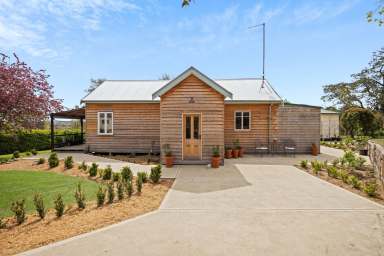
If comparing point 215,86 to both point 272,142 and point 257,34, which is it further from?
point 257,34

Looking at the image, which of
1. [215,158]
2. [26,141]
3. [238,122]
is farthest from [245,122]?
[26,141]

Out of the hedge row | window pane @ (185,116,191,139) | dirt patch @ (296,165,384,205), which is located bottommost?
dirt patch @ (296,165,384,205)

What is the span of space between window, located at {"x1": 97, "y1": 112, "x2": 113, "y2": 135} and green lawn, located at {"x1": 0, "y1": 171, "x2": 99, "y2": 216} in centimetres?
609

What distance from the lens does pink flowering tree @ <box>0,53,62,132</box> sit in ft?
36.3

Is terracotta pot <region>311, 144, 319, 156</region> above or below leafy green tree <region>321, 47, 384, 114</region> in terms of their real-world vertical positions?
below

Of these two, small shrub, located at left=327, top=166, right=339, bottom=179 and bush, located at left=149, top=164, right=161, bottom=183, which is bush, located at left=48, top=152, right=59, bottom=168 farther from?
small shrub, located at left=327, top=166, right=339, bottom=179

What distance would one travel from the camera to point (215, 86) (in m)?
10.9

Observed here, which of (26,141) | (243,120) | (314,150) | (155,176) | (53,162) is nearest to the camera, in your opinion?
(155,176)

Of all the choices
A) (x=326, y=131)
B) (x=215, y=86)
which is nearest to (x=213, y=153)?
(x=215, y=86)

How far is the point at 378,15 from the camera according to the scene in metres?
5.86

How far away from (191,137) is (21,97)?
9.30 meters

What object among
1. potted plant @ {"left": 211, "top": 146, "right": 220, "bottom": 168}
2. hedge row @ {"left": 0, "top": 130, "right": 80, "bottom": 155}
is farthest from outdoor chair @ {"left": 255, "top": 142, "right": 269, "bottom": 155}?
hedge row @ {"left": 0, "top": 130, "right": 80, "bottom": 155}

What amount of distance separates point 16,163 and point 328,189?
555 inches

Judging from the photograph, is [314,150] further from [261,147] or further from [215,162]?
[215,162]
